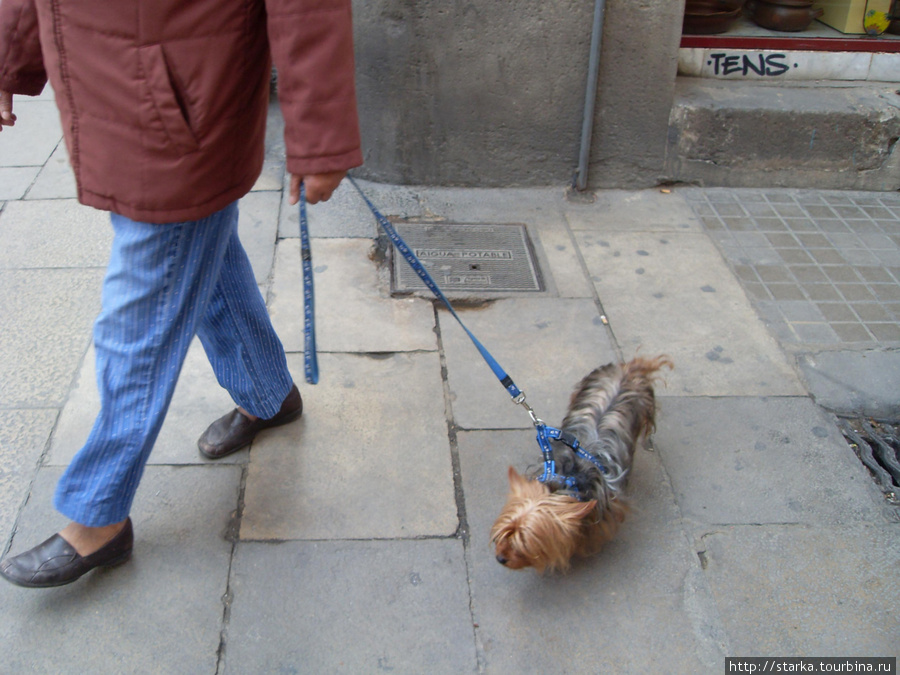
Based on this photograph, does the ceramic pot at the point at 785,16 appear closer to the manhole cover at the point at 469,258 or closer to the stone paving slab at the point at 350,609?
the manhole cover at the point at 469,258

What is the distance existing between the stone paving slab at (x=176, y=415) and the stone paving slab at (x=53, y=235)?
0.87 metres

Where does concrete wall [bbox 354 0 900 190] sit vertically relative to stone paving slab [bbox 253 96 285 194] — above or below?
above

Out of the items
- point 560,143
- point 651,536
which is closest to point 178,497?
point 651,536

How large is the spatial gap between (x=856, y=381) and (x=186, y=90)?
2841 millimetres

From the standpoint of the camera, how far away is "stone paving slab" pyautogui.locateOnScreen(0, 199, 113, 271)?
3779 millimetres

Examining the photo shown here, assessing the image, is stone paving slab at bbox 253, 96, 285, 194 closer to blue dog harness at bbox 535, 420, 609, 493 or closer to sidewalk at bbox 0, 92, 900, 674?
sidewalk at bbox 0, 92, 900, 674

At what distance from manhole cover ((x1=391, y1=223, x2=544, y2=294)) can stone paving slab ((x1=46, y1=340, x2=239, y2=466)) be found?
1.04 m

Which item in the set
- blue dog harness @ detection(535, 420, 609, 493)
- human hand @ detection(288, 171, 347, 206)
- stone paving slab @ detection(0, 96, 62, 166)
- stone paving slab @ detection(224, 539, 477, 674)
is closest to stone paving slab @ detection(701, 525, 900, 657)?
blue dog harness @ detection(535, 420, 609, 493)

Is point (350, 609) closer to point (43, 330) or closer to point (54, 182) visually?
point (43, 330)

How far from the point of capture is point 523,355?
326 cm

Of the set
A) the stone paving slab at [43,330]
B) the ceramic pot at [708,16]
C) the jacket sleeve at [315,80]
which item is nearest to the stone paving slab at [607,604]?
the jacket sleeve at [315,80]

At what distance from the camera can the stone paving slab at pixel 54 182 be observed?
4.37 metres

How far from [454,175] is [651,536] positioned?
8.92 ft

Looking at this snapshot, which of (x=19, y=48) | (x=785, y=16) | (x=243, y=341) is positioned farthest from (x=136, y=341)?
(x=785, y=16)
